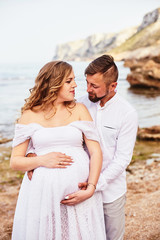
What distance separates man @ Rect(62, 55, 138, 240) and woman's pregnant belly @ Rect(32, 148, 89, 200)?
267mm

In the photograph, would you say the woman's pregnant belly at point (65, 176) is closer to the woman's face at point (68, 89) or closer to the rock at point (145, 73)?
the woman's face at point (68, 89)

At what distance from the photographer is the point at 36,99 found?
8.49ft

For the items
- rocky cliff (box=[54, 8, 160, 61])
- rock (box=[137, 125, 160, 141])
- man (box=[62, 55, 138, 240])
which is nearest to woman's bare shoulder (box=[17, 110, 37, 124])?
man (box=[62, 55, 138, 240])

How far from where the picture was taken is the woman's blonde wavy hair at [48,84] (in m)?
2.47

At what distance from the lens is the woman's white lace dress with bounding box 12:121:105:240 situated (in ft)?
7.49

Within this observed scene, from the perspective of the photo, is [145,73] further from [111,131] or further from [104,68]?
[111,131]

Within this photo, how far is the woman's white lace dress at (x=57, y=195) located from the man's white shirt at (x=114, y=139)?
0.64ft

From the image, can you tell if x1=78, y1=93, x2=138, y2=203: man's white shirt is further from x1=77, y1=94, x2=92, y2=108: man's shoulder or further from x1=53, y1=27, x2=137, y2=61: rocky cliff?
x1=53, y1=27, x2=137, y2=61: rocky cliff

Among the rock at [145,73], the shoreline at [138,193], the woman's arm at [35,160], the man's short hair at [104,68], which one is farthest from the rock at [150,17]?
the woman's arm at [35,160]

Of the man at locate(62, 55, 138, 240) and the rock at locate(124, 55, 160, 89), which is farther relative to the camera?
the rock at locate(124, 55, 160, 89)

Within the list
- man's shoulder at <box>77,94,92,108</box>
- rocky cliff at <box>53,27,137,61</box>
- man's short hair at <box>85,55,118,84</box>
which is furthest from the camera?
rocky cliff at <box>53,27,137,61</box>

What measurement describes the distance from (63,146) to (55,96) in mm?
457

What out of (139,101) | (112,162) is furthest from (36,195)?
(139,101)

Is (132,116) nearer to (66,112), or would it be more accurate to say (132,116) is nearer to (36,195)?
(66,112)
